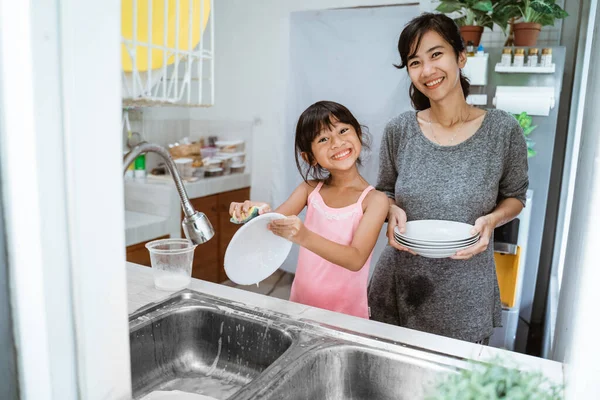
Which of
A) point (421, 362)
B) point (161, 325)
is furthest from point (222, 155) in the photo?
point (421, 362)

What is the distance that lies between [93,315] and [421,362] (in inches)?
25.9

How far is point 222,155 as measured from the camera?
147 inches

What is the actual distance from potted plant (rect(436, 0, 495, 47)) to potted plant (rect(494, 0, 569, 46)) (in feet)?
0.19

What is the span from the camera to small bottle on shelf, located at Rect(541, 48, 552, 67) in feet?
7.74

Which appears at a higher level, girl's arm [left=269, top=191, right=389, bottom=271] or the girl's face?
the girl's face

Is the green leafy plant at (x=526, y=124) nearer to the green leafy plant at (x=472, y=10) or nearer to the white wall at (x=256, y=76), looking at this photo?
the green leafy plant at (x=472, y=10)

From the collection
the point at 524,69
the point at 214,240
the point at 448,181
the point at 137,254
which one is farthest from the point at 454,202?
the point at 214,240

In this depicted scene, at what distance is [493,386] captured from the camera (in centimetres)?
55

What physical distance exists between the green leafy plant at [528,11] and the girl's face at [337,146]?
1470mm

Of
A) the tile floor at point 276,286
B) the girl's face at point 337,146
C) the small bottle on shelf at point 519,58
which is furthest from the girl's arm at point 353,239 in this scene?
the tile floor at point 276,286

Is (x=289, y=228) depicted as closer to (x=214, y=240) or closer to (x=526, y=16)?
(x=526, y=16)

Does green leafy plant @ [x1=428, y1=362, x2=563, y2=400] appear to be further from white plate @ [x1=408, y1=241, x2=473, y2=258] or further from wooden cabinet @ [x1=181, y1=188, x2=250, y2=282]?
wooden cabinet @ [x1=181, y1=188, x2=250, y2=282]

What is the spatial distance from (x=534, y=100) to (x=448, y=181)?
4.11 ft

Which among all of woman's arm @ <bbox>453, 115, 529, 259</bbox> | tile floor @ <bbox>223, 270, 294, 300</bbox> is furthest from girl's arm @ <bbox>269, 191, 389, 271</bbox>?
tile floor @ <bbox>223, 270, 294, 300</bbox>
